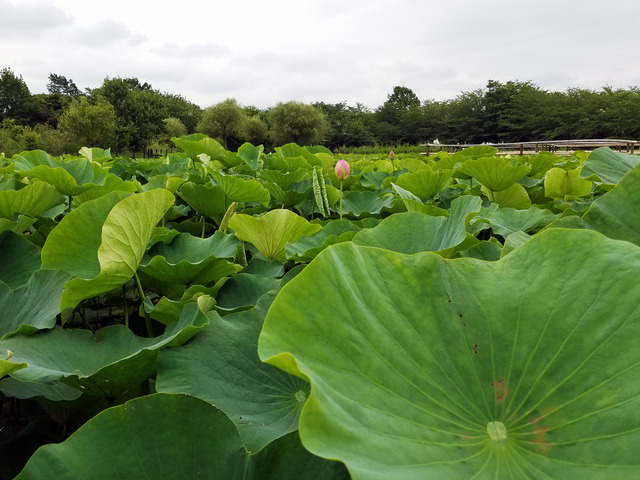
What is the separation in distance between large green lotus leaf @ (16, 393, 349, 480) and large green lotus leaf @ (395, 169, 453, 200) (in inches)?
43.9

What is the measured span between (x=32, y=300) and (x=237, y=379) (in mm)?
377

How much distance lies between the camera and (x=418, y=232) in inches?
30.7

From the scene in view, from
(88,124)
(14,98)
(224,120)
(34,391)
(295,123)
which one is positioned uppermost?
(14,98)

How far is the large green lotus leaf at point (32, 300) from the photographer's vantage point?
0.65 m

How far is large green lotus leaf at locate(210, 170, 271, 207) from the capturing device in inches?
47.8

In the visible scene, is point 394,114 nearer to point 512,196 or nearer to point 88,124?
point 88,124

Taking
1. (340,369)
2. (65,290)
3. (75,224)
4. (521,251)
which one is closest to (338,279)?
(340,369)

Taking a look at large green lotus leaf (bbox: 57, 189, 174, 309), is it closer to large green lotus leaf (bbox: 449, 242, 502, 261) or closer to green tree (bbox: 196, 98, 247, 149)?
large green lotus leaf (bbox: 449, 242, 502, 261)

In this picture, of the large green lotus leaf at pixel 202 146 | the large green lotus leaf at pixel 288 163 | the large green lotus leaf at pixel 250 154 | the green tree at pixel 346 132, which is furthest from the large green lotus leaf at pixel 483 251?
the green tree at pixel 346 132

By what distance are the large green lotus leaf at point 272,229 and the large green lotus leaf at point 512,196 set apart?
0.83 m

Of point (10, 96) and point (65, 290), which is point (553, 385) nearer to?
point (65, 290)

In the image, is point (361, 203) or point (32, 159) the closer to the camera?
point (361, 203)

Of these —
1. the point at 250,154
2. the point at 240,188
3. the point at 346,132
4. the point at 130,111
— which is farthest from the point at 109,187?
the point at 346,132

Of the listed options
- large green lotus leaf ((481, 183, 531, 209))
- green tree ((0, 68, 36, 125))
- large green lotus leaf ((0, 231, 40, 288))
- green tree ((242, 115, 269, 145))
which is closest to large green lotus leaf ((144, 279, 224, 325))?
large green lotus leaf ((0, 231, 40, 288))
